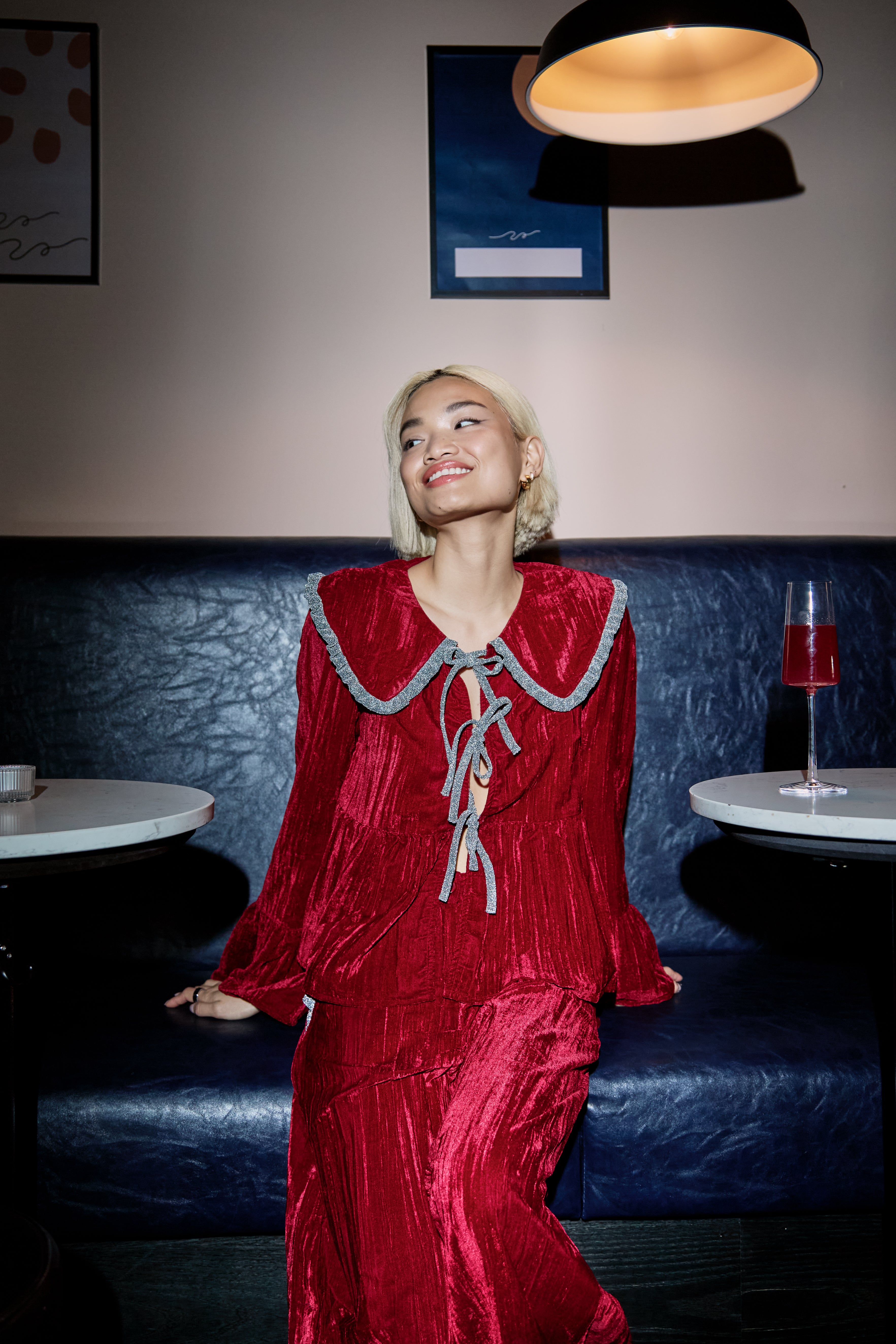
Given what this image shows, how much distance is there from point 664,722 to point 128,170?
1680 millimetres

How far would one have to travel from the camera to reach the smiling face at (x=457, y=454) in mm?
1648

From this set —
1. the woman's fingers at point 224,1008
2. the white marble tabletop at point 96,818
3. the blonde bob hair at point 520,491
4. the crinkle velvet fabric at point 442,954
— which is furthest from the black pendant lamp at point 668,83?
the woman's fingers at point 224,1008

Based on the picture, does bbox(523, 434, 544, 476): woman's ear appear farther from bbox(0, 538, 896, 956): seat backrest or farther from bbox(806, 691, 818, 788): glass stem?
bbox(806, 691, 818, 788): glass stem

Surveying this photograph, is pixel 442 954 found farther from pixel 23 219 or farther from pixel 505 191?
pixel 23 219

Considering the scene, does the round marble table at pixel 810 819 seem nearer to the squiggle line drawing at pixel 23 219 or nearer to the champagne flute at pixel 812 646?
the champagne flute at pixel 812 646

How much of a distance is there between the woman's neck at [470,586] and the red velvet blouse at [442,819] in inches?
1.4

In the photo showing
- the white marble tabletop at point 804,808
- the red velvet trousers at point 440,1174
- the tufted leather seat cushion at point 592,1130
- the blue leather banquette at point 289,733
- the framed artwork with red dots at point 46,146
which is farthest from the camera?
the framed artwork with red dots at point 46,146

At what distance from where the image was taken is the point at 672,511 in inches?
94.0

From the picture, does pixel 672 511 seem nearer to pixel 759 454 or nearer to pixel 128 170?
pixel 759 454

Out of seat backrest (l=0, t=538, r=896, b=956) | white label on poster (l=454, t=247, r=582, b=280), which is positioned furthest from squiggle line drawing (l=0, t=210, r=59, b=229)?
white label on poster (l=454, t=247, r=582, b=280)

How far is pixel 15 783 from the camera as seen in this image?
4.82 ft

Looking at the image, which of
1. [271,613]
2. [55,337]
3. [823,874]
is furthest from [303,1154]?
[55,337]

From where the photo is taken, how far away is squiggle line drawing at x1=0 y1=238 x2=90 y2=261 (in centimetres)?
227

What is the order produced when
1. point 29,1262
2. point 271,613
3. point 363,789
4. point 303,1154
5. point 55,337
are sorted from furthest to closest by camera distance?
1. point 55,337
2. point 271,613
3. point 363,789
4. point 303,1154
5. point 29,1262
